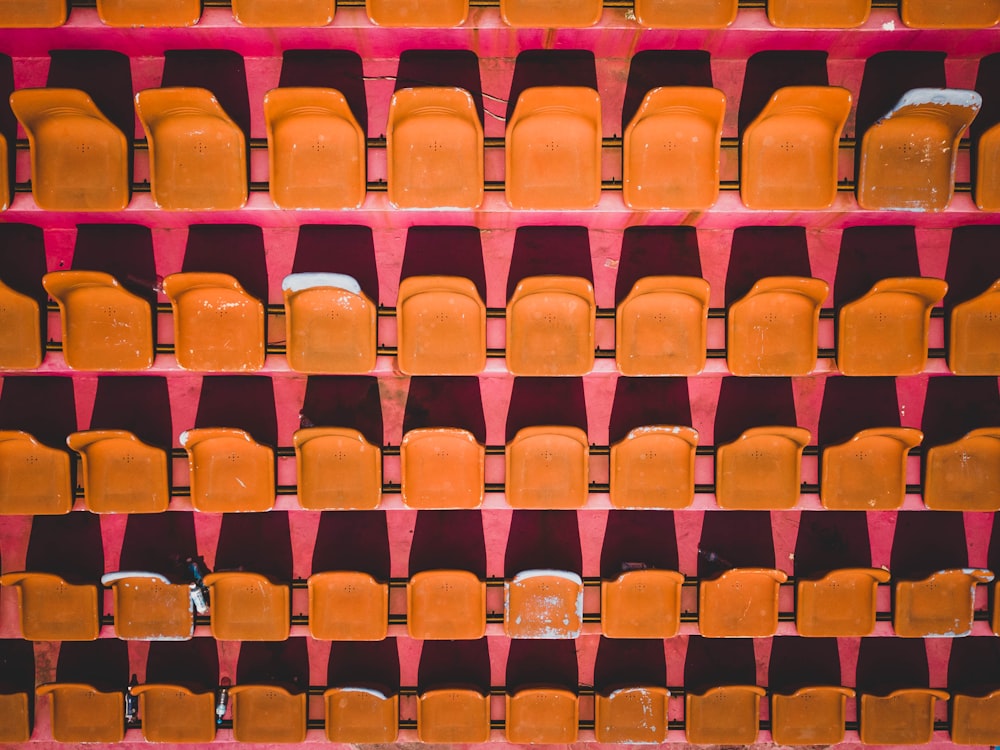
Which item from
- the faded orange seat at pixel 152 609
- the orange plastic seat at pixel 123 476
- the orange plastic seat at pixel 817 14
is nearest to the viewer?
the orange plastic seat at pixel 817 14

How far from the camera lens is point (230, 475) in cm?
374

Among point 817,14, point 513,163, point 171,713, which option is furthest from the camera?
point 171,713

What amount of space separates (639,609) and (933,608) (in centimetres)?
186

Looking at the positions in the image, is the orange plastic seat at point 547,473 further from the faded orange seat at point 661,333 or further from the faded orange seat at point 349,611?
the faded orange seat at point 349,611

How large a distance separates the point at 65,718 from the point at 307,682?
154 centimetres

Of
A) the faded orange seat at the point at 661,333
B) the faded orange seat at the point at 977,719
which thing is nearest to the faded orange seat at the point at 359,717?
the faded orange seat at the point at 661,333

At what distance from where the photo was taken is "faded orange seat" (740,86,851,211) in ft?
11.2

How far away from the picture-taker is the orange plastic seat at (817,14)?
128 inches

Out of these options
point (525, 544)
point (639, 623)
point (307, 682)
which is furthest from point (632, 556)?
point (307, 682)

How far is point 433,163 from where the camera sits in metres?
3.45

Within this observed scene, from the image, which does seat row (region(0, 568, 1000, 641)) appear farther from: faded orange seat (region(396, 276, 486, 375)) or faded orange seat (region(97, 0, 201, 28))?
faded orange seat (region(97, 0, 201, 28))

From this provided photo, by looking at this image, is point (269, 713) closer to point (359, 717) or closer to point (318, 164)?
point (359, 717)

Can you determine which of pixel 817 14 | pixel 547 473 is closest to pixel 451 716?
pixel 547 473

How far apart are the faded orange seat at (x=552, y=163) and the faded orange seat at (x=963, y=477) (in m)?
2.63
